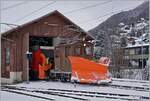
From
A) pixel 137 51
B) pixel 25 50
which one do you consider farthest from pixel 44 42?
pixel 137 51

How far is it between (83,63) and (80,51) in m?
4.50

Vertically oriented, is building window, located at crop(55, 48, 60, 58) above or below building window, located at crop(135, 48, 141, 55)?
below

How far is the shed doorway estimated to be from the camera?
27500 mm

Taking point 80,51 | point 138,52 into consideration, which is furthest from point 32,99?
point 138,52

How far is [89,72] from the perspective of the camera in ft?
70.1

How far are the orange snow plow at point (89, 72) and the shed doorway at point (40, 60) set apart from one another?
5863 millimetres

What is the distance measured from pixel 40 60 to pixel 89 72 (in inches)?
283

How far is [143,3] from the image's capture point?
1678 centimetres

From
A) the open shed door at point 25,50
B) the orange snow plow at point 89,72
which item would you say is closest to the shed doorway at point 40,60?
the open shed door at point 25,50

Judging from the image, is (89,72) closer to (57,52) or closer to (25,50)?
(57,52)

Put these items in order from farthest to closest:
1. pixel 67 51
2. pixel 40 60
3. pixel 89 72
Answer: pixel 40 60, pixel 67 51, pixel 89 72

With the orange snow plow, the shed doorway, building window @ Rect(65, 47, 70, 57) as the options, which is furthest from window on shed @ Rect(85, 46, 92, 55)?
the orange snow plow

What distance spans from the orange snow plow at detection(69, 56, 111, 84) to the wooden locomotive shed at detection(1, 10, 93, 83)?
8.30 ft

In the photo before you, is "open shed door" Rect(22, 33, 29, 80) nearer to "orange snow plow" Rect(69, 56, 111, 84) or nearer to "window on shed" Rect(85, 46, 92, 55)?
"window on shed" Rect(85, 46, 92, 55)
